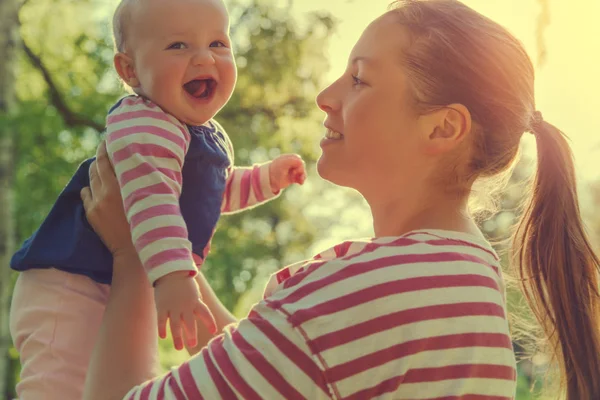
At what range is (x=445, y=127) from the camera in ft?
4.15

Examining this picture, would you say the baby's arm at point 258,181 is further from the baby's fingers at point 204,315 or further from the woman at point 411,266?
the baby's fingers at point 204,315

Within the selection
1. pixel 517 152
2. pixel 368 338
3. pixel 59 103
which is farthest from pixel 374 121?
pixel 59 103

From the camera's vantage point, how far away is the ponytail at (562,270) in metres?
1.37

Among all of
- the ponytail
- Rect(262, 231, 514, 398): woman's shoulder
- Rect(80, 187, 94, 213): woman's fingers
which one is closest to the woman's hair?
the ponytail

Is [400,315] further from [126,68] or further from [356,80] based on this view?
[126,68]

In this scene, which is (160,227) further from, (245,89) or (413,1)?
(245,89)

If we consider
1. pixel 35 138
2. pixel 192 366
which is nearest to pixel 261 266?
pixel 35 138

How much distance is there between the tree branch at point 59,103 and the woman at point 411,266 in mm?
6307

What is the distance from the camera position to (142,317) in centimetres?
123

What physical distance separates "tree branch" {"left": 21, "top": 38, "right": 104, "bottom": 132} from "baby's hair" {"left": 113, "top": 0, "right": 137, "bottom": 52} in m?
6.13

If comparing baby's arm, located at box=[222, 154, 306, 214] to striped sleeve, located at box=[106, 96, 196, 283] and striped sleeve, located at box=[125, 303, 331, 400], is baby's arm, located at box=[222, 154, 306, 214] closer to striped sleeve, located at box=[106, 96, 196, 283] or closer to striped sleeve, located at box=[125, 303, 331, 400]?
striped sleeve, located at box=[106, 96, 196, 283]

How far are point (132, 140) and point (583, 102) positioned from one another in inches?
127

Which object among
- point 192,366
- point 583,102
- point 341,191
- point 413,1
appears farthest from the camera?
point 341,191

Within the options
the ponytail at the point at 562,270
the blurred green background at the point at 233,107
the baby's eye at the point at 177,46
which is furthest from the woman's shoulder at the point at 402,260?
the blurred green background at the point at 233,107
